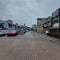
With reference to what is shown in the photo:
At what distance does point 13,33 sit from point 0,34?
373 cm

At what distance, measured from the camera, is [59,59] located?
8.44m

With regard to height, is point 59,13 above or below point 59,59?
above

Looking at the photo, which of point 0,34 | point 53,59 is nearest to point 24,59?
point 53,59

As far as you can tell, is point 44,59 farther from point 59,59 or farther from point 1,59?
point 1,59

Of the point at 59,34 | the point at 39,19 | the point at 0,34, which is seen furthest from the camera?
the point at 39,19

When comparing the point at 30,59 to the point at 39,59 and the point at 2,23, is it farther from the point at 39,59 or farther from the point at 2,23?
the point at 2,23

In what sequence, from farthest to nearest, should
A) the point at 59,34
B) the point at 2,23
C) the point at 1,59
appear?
the point at 2,23 < the point at 59,34 < the point at 1,59

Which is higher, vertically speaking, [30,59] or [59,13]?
[59,13]

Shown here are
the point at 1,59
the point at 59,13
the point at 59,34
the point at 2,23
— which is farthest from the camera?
the point at 2,23

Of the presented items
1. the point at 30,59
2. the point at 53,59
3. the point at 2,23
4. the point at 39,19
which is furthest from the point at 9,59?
the point at 39,19

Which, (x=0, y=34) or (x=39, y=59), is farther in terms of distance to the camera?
(x=0, y=34)

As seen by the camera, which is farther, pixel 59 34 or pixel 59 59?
pixel 59 34

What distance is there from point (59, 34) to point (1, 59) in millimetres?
26283

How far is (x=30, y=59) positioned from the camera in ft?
27.2
